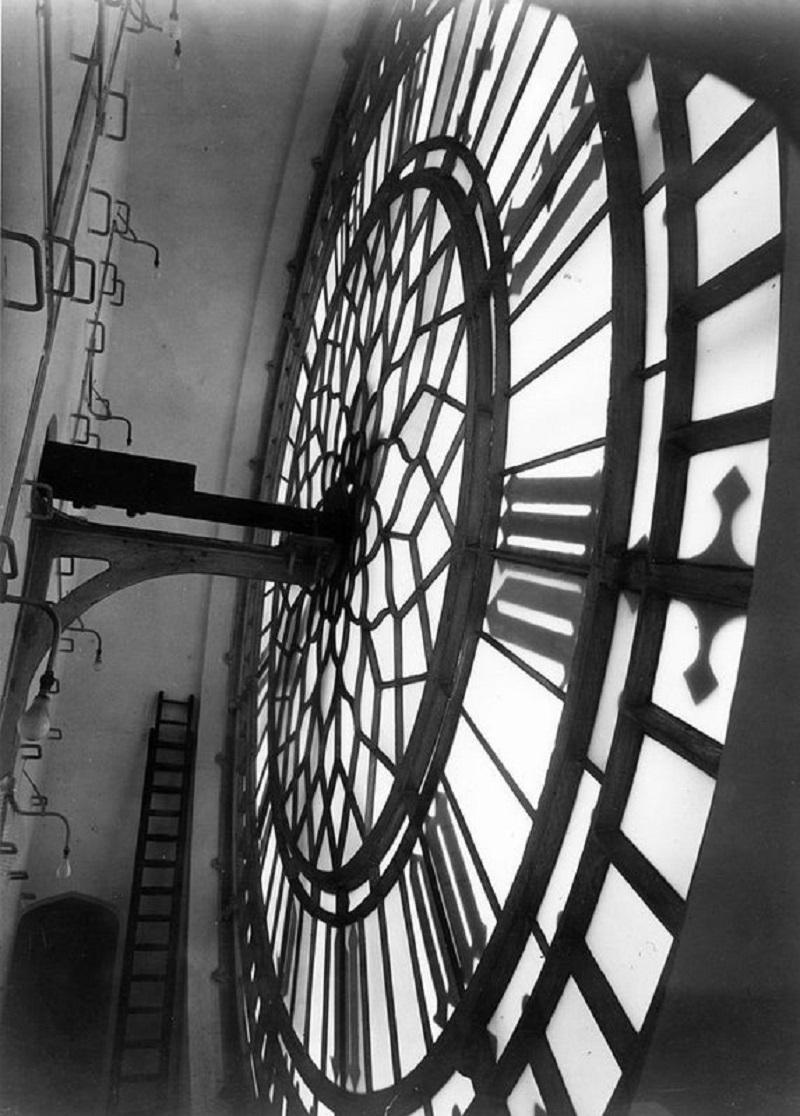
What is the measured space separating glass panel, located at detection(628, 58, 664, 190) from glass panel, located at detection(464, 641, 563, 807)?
141 cm

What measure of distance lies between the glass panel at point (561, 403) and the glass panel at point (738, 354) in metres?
0.42

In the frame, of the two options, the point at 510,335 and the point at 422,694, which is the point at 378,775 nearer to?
the point at 422,694

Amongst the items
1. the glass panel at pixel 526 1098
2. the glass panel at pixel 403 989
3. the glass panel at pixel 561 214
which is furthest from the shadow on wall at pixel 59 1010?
the glass panel at pixel 561 214

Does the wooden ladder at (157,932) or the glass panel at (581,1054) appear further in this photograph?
the wooden ladder at (157,932)

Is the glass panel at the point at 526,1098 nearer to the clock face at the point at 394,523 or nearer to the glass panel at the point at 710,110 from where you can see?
the clock face at the point at 394,523

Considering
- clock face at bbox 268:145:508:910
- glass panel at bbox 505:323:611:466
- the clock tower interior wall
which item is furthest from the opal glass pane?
the clock tower interior wall

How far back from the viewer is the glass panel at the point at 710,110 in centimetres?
215

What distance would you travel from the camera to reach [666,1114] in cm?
173

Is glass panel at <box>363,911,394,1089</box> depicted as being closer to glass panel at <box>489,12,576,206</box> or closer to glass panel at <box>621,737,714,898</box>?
glass panel at <box>621,737,714,898</box>

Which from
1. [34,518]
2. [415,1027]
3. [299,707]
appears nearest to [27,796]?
[299,707]

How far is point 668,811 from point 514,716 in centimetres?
80

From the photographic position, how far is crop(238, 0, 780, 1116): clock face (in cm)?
213

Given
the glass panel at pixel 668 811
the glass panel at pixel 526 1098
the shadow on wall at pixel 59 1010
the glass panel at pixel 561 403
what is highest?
the glass panel at pixel 561 403

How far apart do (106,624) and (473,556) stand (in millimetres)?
4757
